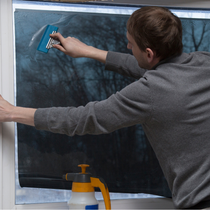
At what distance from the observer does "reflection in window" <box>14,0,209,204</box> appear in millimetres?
1042

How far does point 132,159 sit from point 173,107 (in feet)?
1.49

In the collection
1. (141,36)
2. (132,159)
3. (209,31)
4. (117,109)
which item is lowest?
(132,159)

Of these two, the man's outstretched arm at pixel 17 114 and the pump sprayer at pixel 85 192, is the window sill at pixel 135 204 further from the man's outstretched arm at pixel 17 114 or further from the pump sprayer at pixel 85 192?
the man's outstretched arm at pixel 17 114

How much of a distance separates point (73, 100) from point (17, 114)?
30 cm

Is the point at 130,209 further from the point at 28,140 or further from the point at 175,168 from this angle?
the point at 28,140

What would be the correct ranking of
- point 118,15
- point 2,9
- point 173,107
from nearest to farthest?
point 173,107 → point 2,9 → point 118,15

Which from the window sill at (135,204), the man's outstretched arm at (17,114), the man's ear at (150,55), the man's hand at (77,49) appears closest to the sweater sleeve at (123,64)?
the man's hand at (77,49)

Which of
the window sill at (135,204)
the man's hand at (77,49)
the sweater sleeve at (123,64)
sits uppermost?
the man's hand at (77,49)

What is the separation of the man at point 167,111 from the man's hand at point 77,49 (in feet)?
0.81

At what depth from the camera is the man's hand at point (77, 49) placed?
100cm

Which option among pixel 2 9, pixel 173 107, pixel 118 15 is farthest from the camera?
pixel 118 15

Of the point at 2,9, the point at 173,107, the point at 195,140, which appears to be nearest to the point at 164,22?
the point at 173,107

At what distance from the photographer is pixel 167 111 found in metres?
0.74

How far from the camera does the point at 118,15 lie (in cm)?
114
